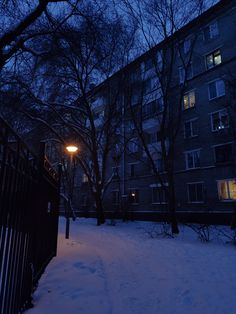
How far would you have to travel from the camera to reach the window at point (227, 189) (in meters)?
20.6

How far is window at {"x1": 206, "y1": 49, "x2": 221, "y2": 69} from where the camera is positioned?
2398 centimetres

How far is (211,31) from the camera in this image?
2475 cm

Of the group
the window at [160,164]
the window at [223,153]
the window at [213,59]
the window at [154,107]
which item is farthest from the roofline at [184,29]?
the window at [160,164]

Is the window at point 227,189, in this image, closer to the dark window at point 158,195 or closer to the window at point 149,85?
the dark window at point 158,195

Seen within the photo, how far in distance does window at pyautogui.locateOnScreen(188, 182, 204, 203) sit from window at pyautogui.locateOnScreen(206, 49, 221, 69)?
11.4m

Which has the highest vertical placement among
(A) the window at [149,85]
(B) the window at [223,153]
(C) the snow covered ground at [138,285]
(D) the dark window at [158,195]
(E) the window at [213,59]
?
(E) the window at [213,59]

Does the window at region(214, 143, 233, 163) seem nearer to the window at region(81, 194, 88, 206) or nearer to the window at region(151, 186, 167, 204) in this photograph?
the window at region(151, 186, 167, 204)

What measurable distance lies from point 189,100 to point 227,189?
32.5ft

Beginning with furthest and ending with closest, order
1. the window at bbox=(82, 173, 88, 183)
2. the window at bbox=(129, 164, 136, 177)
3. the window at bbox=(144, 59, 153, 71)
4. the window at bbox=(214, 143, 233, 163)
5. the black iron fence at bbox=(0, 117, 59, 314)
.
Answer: the window at bbox=(82, 173, 88, 183) → the window at bbox=(129, 164, 136, 177) → the window at bbox=(214, 143, 233, 163) → the window at bbox=(144, 59, 153, 71) → the black iron fence at bbox=(0, 117, 59, 314)

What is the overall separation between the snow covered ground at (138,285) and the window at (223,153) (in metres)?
14.8

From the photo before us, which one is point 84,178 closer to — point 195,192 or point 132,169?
point 132,169

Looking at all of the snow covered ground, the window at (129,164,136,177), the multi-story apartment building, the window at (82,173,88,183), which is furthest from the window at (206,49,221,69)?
the window at (82,173,88,183)

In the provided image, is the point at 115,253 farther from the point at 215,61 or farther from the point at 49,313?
the point at 215,61

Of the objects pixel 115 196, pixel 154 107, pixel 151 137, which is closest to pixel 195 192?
pixel 151 137
